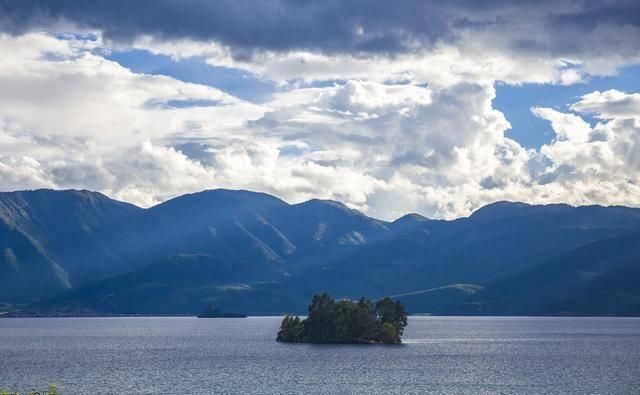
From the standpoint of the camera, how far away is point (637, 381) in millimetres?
179875

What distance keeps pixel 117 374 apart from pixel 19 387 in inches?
1123

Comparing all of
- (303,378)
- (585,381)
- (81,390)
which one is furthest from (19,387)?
(585,381)

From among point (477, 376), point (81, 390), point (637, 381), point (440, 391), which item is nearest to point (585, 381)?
point (637, 381)

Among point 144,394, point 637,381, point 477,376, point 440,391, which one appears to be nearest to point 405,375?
point 477,376

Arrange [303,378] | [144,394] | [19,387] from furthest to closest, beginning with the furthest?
[303,378] < [19,387] < [144,394]

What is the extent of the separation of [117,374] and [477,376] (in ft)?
256

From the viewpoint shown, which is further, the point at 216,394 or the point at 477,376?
the point at 477,376

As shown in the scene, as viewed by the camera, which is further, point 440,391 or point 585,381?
point 585,381

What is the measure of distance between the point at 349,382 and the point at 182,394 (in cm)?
3616

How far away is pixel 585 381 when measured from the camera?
18312 centimetres

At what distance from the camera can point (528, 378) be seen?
192 m

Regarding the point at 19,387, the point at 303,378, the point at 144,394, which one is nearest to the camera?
the point at 144,394

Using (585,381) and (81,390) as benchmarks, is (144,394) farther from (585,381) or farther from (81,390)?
(585,381)

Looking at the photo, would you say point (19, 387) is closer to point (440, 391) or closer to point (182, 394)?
point (182, 394)
